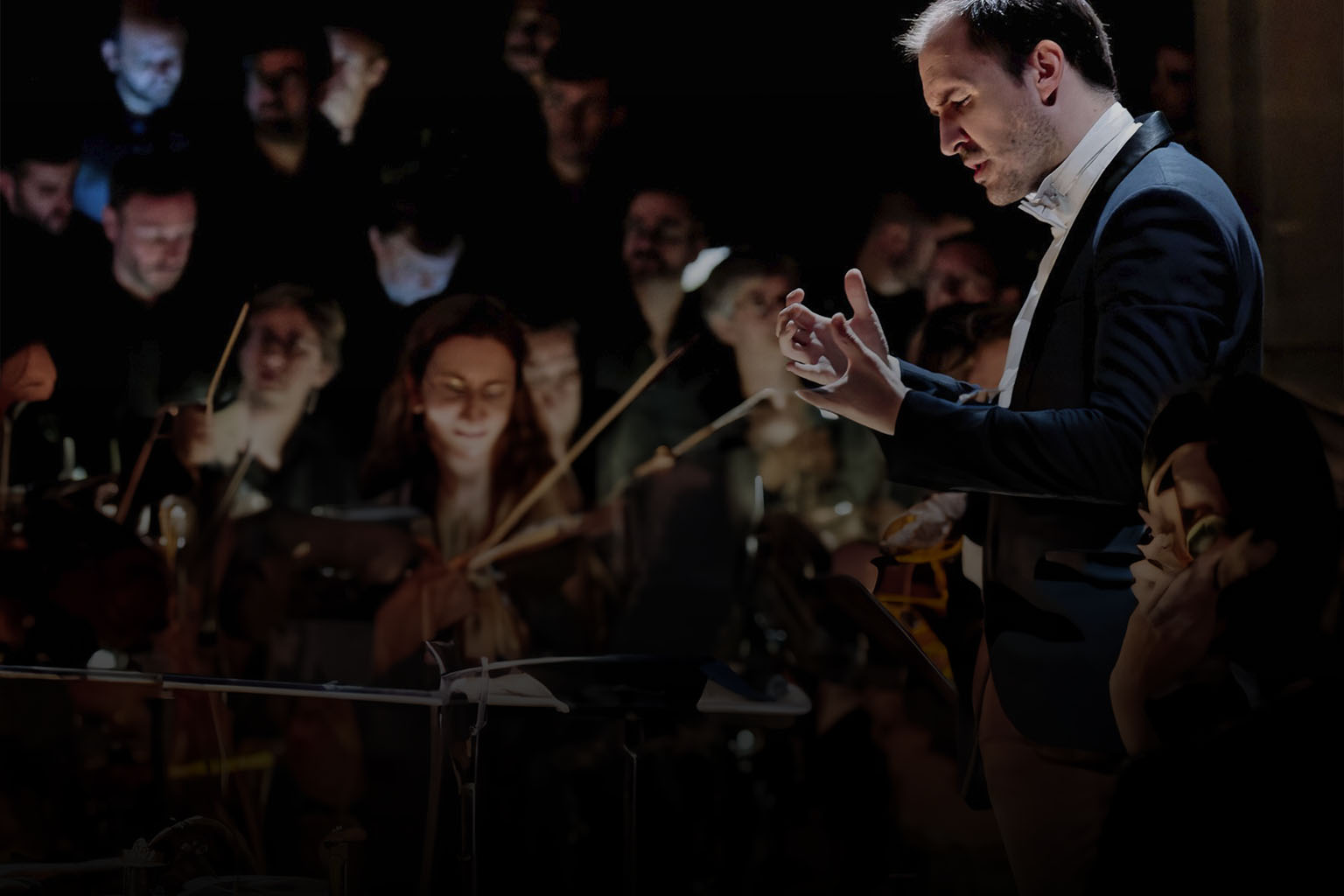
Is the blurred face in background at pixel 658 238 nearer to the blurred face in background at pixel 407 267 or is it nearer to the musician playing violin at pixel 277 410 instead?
the blurred face in background at pixel 407 267

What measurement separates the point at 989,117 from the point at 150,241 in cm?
200

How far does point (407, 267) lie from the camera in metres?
2.88

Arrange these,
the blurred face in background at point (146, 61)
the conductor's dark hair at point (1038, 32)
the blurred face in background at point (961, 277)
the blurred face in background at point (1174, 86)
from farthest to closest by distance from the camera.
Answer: the blurred face in background at point (146, 61) < the blurred face in background at point (961, 277) < the blurred face in background at point (1174, 86) < the conductor's dark hair at point (1038, 32)

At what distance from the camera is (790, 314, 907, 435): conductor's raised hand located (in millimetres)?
1964

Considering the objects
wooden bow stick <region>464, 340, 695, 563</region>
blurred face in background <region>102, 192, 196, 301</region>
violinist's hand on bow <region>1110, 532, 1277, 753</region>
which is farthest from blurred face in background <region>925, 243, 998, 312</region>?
blurred face in background <region>102, 192, 196, 301</region>

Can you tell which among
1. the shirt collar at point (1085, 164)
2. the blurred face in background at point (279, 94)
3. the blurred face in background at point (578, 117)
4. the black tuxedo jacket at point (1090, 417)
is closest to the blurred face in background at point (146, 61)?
the blurred face in background at point (279, 94)

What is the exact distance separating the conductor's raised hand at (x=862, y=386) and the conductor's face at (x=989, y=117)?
1.55 feet

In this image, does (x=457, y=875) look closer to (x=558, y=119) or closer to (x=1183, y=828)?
(x=1183, y=828)

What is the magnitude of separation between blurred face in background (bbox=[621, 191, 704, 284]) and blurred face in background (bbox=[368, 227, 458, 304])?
1.38 ft

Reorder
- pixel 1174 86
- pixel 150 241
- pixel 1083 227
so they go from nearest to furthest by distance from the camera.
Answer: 1. pixel 1083 227
2. pixel 1174 86
3. pixel 150 241

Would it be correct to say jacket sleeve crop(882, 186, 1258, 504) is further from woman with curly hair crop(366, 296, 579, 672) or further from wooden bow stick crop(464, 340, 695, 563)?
woman with curly hair crop(366, 296, 579, 672)

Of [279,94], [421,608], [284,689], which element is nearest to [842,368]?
[421,608]

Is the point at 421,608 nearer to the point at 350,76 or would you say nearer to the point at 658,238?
the point at 658,238

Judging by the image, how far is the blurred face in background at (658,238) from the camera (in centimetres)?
276
